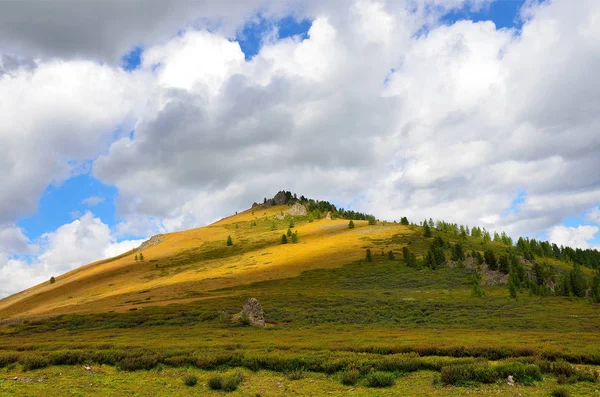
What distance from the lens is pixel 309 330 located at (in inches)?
2028

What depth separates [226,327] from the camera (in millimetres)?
57531

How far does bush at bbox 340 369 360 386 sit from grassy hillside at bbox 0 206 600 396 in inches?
2.9

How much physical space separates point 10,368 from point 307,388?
75.5 feet

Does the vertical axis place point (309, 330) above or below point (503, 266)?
below

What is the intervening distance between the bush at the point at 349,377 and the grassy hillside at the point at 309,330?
73mm

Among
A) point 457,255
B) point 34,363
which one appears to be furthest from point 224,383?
point 457,255

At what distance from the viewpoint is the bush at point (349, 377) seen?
69.2 ft

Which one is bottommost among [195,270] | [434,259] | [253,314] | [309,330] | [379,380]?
[309,330]

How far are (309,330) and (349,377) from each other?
1233 inches

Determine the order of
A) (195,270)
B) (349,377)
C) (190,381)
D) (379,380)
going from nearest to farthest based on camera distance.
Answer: (379,380)
(349,377)
(190,381)
(195,270)

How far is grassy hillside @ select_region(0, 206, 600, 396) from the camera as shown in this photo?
21.4 metres

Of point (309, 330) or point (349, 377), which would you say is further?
point (309, 330)

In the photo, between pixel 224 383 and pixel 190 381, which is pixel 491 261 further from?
pixel 190 381

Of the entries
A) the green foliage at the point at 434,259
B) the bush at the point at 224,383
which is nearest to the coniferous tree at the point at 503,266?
the green foliage at the point at 434,259
